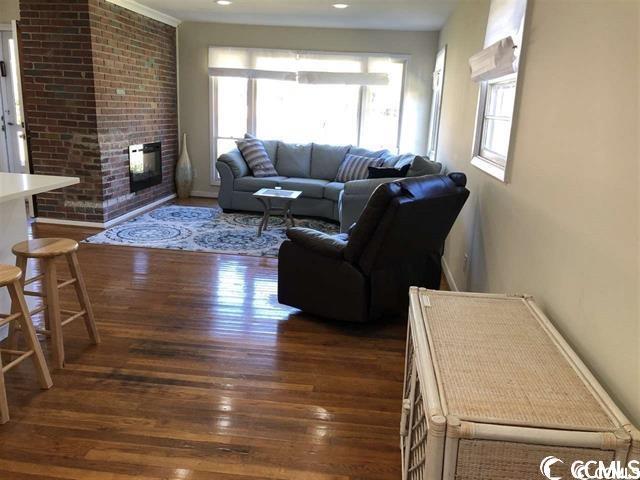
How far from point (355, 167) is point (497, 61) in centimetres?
344

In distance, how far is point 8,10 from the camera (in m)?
5.55

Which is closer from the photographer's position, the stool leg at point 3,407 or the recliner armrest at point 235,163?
the stool leg at point 3,407

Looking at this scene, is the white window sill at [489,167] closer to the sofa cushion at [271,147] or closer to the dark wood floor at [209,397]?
the dark wood floor at [209,397]

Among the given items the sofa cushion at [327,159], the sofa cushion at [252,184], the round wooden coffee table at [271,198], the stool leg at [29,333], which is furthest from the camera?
the sofa cushion at [327,159]

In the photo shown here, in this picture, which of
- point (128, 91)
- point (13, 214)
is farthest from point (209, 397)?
point (128, 91)

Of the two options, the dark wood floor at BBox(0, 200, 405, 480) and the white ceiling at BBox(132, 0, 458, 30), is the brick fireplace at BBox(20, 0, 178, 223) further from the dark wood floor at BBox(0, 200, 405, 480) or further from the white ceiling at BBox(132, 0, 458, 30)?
the dark wood floor at BBox(0, 200, 405, 480)

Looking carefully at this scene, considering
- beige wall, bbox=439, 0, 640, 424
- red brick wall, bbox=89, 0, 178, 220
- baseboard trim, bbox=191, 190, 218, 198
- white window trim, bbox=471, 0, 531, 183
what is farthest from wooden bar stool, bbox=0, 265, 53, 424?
baseboard trim, bbox=191, 190, 218, 198

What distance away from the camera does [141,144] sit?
5.93 meters

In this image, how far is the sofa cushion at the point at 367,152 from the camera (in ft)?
20.1

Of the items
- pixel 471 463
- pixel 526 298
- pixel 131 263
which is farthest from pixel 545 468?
pixel 131 263

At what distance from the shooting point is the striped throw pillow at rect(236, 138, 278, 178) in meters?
6.27

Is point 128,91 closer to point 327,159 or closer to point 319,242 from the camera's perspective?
point 327,159

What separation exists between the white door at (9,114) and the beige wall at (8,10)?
157 millimetres
